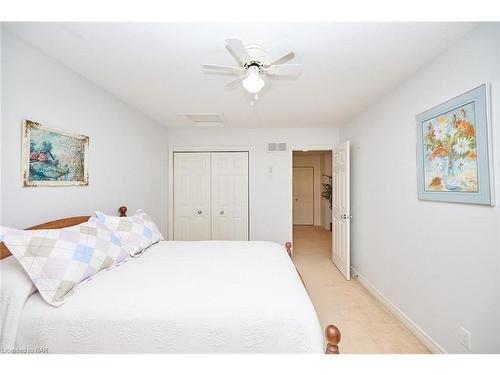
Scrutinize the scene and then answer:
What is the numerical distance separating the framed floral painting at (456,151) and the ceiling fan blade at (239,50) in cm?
147

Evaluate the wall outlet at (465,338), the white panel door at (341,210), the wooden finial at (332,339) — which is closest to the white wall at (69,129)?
the wooden finial at (332,339)

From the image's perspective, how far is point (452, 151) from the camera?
154cm

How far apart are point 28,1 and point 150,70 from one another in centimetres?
131

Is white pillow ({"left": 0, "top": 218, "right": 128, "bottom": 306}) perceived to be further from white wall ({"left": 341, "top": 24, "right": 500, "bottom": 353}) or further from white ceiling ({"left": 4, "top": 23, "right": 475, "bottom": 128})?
white wall ({"left": 341, "top": 24, "right": 500, "bottom": 353})

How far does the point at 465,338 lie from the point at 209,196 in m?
3.52

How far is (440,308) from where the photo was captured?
5.58 ft

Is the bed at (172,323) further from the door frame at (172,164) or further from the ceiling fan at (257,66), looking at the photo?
the door frame at (172,164)

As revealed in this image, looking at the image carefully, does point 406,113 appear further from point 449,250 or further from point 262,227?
point 262,227

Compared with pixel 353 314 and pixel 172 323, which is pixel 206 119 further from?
pixel 353 314

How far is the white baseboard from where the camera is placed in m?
1.74

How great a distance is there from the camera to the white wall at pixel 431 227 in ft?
4.38

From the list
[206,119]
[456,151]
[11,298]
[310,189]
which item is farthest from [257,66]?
[310,189]

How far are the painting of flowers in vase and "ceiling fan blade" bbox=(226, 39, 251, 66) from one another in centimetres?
149

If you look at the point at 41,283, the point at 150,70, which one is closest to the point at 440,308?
the point at 41,283
